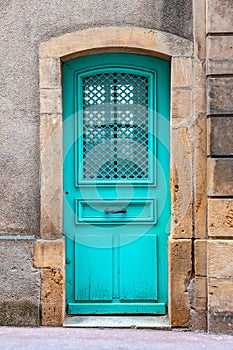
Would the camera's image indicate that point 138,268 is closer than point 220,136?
No

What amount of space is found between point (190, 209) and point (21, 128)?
73.0 inches

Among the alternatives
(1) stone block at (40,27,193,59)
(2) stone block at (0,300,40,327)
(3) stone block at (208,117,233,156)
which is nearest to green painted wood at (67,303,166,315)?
(2) stone block at (0,300,40,327)

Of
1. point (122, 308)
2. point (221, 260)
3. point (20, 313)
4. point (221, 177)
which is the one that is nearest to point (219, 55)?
point (221, 177)

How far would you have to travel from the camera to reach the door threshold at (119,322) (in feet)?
18.5

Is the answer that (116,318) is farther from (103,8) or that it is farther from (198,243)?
(103,8)

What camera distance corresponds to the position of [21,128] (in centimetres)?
579

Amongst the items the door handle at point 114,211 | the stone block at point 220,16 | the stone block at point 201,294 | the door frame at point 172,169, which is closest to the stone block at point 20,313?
the door frame at point 172,169

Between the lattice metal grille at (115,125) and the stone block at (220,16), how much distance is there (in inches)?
34.2

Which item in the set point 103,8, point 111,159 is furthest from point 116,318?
point 103,8

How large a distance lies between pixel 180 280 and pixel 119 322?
736 mm

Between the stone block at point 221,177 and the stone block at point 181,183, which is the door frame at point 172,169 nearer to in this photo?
the stone block at point 181,183

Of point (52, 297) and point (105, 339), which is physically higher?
point (52, 297)

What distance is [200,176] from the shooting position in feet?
18.6

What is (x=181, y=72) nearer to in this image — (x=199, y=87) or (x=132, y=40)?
(x=199, y=87)
